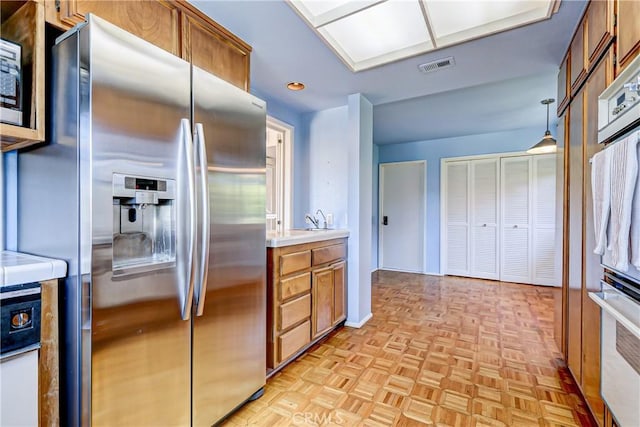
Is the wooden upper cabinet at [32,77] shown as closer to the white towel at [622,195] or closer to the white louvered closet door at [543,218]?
the white towel at [622,195]

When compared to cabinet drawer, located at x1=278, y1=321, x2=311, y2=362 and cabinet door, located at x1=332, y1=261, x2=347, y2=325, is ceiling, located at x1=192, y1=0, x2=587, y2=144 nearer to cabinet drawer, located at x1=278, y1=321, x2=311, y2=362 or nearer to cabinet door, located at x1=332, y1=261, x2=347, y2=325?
cabinet door, located at x1=332, y1=261, x2=347, y2=325

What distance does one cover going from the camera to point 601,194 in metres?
1.31

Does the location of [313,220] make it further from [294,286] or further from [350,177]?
[294,286]

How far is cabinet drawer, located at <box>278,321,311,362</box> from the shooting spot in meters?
2.02

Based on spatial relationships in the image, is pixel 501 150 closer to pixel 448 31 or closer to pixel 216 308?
pixel 448 31

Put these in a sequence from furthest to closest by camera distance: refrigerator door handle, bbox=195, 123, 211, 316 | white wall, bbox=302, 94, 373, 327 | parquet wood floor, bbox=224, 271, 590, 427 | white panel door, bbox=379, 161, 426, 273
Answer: white panel door, bbox=379, 161, 426, 273
white wall, bbox=302, 94, 373, 327
parquet wood floor, bbox=224, 271, 590, 427
refrigerator door handle, bbox=195, 123, 211, 316

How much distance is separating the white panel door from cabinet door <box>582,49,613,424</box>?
3.73 m

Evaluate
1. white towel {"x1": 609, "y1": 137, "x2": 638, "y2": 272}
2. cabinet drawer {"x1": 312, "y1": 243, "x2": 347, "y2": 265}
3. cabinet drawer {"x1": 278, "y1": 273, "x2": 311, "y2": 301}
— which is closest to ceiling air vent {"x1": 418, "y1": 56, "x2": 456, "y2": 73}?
white towel {"x1": 609, "y1": 137, "x2": 638, "y2": 272}

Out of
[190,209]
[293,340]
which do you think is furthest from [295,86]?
[293,340]

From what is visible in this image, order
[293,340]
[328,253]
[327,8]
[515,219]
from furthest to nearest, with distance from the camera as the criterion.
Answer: [515,219] < [328,253] < [293,340] < [327,8]

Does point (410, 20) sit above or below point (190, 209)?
above

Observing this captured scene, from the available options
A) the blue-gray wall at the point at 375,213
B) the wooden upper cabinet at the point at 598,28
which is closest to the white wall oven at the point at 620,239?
the wooden upper cabinet at the point at 598,28

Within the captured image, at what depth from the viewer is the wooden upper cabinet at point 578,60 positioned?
1.72m

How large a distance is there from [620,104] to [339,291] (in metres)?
2.18
